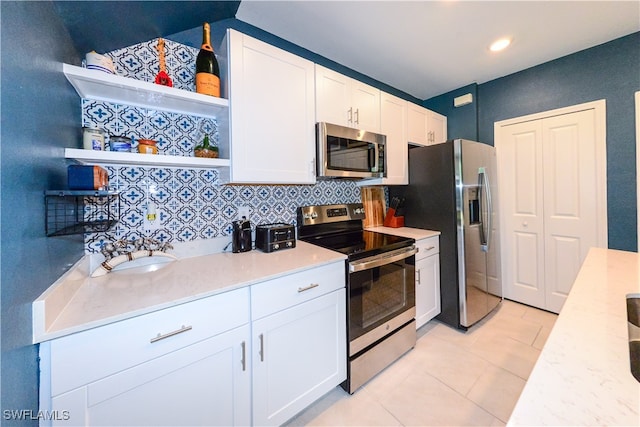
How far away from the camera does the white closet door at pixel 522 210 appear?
8.32 feet

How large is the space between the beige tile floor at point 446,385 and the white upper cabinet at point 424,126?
6.36ft

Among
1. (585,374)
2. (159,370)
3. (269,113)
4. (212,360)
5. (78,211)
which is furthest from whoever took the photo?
(269,113)

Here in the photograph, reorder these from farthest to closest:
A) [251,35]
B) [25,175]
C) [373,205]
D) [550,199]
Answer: [373,205], [550,199], [251,35], [25,175]

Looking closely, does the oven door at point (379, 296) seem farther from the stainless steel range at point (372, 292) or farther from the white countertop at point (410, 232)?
the white countertop at point (410, 232)

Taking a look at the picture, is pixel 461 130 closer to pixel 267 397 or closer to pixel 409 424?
pixel 409 424

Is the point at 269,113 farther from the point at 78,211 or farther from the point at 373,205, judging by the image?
the point at 373,205

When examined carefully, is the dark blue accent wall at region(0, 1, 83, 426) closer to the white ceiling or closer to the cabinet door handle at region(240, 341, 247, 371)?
the cabinet door handle at region(240, 341, 247, 371)

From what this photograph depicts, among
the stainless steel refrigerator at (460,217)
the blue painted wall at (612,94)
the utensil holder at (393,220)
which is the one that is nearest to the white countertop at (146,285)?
the utensil holder at (393,220)

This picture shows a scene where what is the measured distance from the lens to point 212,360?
103cm

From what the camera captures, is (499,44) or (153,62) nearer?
(153,62)

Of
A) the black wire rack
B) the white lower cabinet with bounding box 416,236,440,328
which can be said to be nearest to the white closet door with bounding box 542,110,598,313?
the white lower cabinet with bounding box 416,236,440,328

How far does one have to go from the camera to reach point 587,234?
226 centimetres

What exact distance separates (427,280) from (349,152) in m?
1.34

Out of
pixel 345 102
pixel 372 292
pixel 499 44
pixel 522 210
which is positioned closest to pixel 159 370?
pixel 372 292
